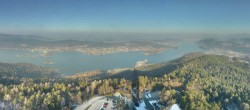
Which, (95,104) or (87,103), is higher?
(95,104)

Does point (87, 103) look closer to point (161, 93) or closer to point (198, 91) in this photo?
point (161, 93)

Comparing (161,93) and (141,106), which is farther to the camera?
(161,93)

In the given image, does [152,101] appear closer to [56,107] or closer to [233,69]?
[56,107]

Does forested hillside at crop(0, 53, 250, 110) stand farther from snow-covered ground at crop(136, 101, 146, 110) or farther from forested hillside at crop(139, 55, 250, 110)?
snow-covered ground at crop(136, 101, 146, 110)

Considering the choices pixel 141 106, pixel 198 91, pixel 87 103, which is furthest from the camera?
pixel 198 91

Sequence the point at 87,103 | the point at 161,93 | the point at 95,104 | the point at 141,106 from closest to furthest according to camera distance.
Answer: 1. the point at 95,104
2. the point at 87,103
3. the point at 141,106
4. the point at 161,93

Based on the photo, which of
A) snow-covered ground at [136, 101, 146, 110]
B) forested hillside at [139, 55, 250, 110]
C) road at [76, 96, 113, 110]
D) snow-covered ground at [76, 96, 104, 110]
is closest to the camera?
road at [76, 96, 113, 110]

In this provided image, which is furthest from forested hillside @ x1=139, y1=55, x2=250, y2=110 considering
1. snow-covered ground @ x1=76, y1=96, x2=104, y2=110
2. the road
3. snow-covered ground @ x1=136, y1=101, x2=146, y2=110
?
snow-covered ground @ x1=76, y1=96, x2=104, y2=110

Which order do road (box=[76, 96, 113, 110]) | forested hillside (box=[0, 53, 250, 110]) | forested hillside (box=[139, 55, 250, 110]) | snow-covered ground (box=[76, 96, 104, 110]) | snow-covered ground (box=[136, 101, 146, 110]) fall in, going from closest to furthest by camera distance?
road (box=[76, 96, 113, 110])
snow-covered ground (box=[76, 96, 104, 110])
snow-covered ground (box=[136, 101, 146, 110])
forested hillside (box=[0, 53, 250, 110])
forested hillside (box=[139, 55, 250, 110])

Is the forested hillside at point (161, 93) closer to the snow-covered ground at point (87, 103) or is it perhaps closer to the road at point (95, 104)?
the snow-covered ground at point (87, 103)

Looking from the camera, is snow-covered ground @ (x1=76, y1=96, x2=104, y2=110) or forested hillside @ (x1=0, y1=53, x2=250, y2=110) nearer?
snow-covered ground @ (x1=76, y1=96, x2=104, y2=110)

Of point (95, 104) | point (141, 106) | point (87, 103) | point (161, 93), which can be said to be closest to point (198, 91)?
point (161, 93)

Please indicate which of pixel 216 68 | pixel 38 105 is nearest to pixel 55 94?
pixel 38 105
